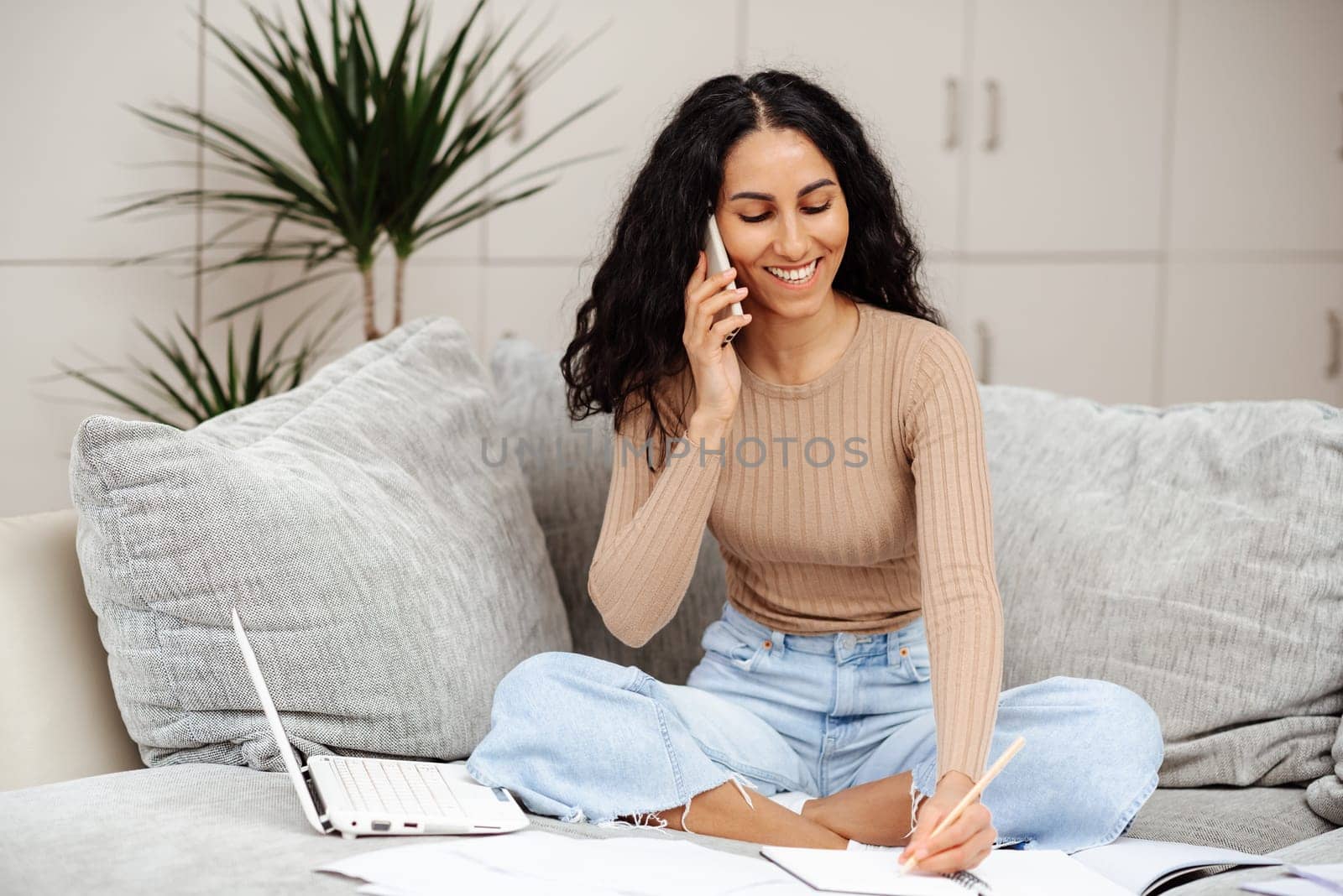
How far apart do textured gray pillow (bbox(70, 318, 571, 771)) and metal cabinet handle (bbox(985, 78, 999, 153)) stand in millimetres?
2397

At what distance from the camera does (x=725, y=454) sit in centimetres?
163

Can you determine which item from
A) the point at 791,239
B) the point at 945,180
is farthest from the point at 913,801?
the point at 945,180

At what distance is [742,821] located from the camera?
1388mm

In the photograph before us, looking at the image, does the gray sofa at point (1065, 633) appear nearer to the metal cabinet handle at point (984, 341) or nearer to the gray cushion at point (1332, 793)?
the gray cushion at point (1332, 793)

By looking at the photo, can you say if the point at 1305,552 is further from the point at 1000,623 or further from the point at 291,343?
the point at 291,343

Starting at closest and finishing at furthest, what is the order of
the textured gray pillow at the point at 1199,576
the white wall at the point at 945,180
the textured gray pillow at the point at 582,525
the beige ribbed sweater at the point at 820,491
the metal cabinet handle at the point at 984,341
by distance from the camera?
the beige ribbed sweater at the point at 820,491 < the textured gray pillow at the point at 1199,576 < the textured gray pillow at the point at 582,525 < the white wall at the point at 945,180 < the metal cabinet handle at the point at 984,341

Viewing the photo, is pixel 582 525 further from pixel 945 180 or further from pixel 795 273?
pixel 945 180

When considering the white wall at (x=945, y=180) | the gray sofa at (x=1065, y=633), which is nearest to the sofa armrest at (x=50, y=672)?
the gray sofa at (x=1065, y=633)

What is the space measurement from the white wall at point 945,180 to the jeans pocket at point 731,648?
70.4 inches

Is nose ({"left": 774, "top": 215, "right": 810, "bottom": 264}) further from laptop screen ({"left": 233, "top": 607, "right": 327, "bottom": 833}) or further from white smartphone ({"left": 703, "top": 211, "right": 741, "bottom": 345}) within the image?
laptop screen ({"left": 233, "top": 607, "right": 327, "bottom": 833})

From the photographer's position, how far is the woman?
138cm

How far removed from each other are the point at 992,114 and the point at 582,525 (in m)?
2.18

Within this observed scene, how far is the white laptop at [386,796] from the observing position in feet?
3.89

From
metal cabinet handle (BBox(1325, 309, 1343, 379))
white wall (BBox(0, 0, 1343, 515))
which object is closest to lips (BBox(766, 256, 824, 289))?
white wall (BBox(0, 0, 1343, 515))
